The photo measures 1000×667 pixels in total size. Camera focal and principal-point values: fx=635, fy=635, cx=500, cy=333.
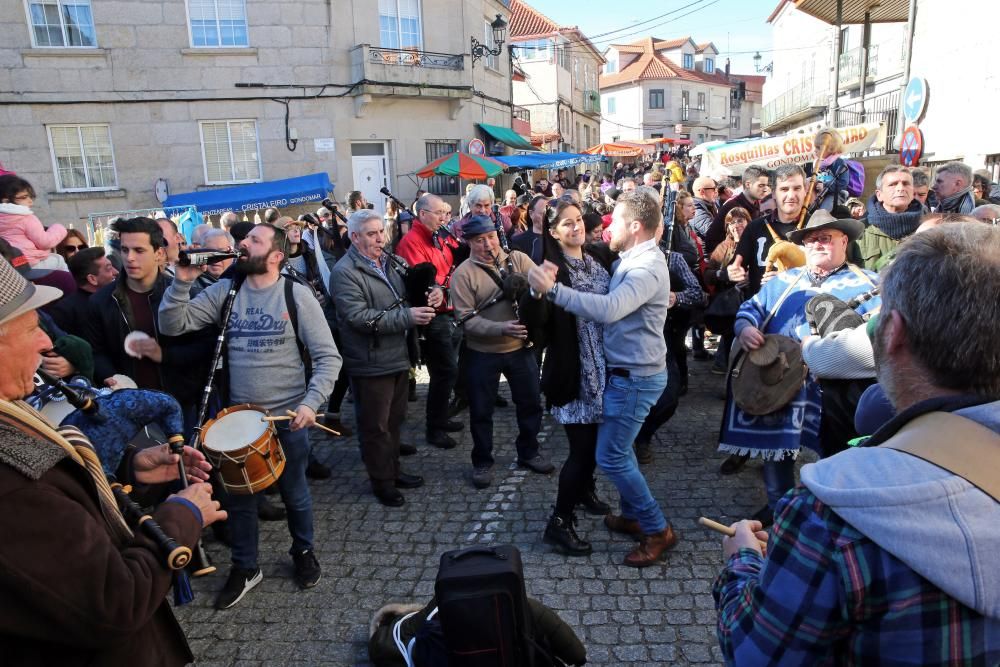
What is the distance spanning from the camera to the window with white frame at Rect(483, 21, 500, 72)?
2077 centimetres

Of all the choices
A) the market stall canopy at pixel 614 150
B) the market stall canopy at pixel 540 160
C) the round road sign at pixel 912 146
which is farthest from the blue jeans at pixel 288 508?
the market stall canopy at pixel 614 150

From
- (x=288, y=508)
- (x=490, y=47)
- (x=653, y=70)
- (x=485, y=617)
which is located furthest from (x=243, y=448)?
(x=653, y=70)

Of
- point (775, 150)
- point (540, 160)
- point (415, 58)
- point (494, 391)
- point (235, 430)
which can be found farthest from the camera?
point (540, 160)

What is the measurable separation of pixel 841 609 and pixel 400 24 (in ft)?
62.2

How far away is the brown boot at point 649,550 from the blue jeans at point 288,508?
1859 millimetres

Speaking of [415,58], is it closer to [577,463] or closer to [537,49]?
[577,463]

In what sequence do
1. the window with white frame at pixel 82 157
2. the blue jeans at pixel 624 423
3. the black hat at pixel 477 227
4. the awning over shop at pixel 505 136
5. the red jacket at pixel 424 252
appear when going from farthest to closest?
1. the awning over shop at pixel 505 136
2. the window with white frame at pixel 82 157
3. the red jacket at pixel 424 252
4. the black hat at pixel 477 227
5. the blue jeans at pixel 624 423

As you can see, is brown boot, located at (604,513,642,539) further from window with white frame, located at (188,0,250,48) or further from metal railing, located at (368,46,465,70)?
window with white frame, located at (188,0,250,48)

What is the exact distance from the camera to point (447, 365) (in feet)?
18.7

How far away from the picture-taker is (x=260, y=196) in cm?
1417

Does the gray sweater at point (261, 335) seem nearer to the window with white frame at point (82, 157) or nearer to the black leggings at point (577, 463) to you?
the black leggings at point (577, 463)

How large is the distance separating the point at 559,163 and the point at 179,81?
11024mm

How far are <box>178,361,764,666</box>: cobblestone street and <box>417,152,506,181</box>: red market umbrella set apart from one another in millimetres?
11034

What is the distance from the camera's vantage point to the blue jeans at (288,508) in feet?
11.5
